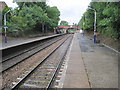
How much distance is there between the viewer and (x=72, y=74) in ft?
27.0

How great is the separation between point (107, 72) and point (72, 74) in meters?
1.73

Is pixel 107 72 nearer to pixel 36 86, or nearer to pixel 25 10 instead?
pixel 36 86

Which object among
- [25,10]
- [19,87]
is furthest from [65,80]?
[25,10]

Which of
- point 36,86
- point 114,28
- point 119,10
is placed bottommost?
point 36,86

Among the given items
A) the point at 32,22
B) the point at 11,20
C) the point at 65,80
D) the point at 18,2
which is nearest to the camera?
the point at 65,80

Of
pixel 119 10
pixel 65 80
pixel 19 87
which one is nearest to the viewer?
pixel 19 87

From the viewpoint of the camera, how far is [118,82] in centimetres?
679

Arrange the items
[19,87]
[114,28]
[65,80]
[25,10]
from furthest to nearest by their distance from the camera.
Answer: [25,10] < [114,28] < [65,80] < [19,87]

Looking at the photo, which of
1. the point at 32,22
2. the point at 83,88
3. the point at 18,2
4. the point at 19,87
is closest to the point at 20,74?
the point at 19,87

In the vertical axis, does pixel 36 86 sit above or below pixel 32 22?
below

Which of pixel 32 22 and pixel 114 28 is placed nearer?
pixel 114 28

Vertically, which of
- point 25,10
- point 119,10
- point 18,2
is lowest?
point 119,10

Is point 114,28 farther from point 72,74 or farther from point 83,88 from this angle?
point 83,88

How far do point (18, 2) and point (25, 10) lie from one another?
12560mm
